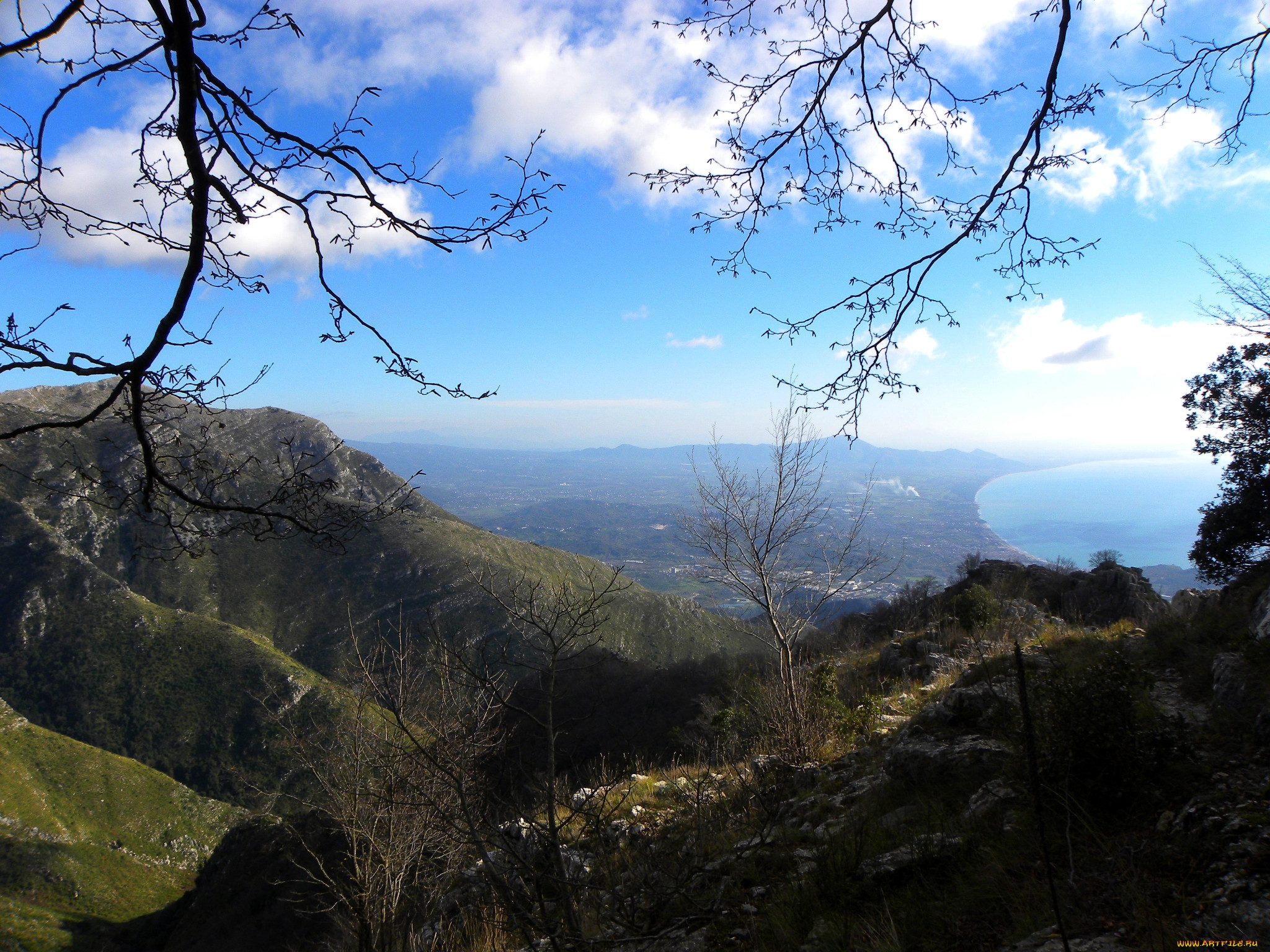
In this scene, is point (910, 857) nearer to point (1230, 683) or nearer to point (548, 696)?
point (548, 696)

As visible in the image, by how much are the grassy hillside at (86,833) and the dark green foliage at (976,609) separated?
65823 mm

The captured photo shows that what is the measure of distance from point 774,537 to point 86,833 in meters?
77.4

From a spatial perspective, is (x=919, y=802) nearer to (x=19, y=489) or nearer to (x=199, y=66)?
(x=199, y=66)

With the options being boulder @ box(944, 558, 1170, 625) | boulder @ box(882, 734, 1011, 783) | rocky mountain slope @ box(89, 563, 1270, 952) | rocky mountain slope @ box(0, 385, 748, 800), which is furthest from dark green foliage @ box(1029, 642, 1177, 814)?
rocky mountain slope @ box(0, 385, 748, 800)

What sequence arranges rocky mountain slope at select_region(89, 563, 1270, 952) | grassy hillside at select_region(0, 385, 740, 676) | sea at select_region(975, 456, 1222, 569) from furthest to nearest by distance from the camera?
sea at select_region(975, 456, 1222, 569)
grassy hillside at select_region(0, 385, 740, 676)
rocky mountain slope at select_region(89, 563, 1270, 952)

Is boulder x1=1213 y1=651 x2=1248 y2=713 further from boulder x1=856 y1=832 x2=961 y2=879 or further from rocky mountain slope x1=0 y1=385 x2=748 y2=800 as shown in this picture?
rocky mountain slope x1=0 y1=385 x2=748 y2=800

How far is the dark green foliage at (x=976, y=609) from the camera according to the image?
15.4m

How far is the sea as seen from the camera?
4087 inches

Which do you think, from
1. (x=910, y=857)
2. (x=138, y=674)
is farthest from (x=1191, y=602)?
(x=138, y=674)

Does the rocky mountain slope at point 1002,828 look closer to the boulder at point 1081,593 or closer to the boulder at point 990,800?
the boulder at point 990,800

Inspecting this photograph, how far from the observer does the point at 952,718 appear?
6.60m

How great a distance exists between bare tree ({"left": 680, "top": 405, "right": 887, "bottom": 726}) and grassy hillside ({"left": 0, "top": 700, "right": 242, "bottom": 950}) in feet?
210

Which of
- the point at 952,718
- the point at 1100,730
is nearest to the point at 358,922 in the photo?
the point at 952,718

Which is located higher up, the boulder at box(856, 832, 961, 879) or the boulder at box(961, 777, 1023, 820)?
the boulder at box(961, 777, 1023, 820)
